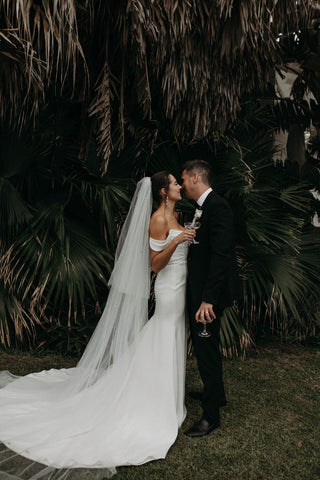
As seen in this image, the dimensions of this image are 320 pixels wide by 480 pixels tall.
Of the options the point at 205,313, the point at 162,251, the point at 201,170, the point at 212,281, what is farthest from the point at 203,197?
the point at 205,313

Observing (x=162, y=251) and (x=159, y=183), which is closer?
(x=162, y=251)

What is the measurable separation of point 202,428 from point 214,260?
4.07 feet

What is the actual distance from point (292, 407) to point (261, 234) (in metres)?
1.79

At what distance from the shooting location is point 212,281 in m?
3.09

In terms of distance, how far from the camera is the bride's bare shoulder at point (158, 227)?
3428 mm

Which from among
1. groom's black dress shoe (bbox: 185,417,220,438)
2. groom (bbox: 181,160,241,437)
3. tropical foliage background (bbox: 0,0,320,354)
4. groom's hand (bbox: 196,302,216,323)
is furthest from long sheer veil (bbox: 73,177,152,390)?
tropical foliage background (bbox: 0,0,320,354)

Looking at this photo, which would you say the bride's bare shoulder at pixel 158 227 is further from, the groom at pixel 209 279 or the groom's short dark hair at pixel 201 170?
the groom's short dark hair at pixel 201 170

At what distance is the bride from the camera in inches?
115

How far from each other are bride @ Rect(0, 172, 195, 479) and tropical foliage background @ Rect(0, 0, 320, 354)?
98 cm

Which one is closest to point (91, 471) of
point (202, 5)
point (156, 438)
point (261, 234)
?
point (156, 438)

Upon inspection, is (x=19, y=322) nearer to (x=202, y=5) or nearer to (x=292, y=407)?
(x=292, y=407)

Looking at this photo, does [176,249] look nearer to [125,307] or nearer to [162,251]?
[162,251]

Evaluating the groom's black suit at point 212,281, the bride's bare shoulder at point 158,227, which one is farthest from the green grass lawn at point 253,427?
the bride's bare shoulder at point 158,227

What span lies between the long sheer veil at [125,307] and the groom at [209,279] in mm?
415
